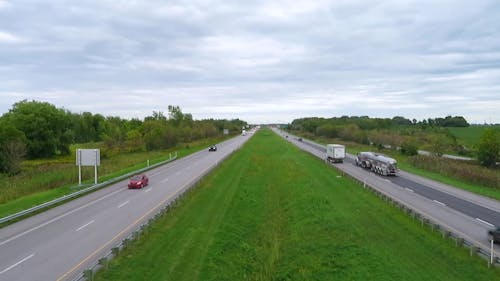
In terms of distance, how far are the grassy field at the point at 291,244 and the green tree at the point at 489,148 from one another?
3406 centimetres

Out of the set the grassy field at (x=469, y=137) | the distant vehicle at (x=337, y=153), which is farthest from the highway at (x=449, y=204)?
the grassy field at (x=469, y=137)

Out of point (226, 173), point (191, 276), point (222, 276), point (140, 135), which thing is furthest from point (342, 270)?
point (140, 135)

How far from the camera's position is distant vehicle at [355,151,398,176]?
5228 centimetres

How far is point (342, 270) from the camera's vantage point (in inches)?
723

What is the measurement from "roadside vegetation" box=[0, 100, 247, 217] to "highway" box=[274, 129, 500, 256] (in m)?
28.8

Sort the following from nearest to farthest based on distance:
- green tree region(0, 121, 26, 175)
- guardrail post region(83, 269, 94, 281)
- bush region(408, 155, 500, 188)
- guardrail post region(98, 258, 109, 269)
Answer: guardrail post region(83, 269, 94, 281)
guardrail post region(98, 258, 109, 269)
bush region(408, 155, 500, 188)
green tree region(0, 121, 26, 175)

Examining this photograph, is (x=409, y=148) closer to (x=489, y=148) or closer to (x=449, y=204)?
(x=489, y=148)

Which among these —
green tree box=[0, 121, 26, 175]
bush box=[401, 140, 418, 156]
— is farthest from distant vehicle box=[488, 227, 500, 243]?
green tree box=[0, 121, 26, 175]

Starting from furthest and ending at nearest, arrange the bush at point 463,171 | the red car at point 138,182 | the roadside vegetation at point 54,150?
the bush at point 463,171 → the roadside vegetation at point 54,150 → the red car at point 138,182

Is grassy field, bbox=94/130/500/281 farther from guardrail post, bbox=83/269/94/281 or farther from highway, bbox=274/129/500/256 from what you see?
highway, bbox=274/129/500/256

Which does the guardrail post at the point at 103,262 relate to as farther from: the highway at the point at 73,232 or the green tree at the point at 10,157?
the green tree at the point at 10,157

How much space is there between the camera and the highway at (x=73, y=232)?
60.0ft

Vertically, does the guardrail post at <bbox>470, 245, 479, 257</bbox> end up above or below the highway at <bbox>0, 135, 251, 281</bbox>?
above

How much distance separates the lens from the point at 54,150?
97875mm
